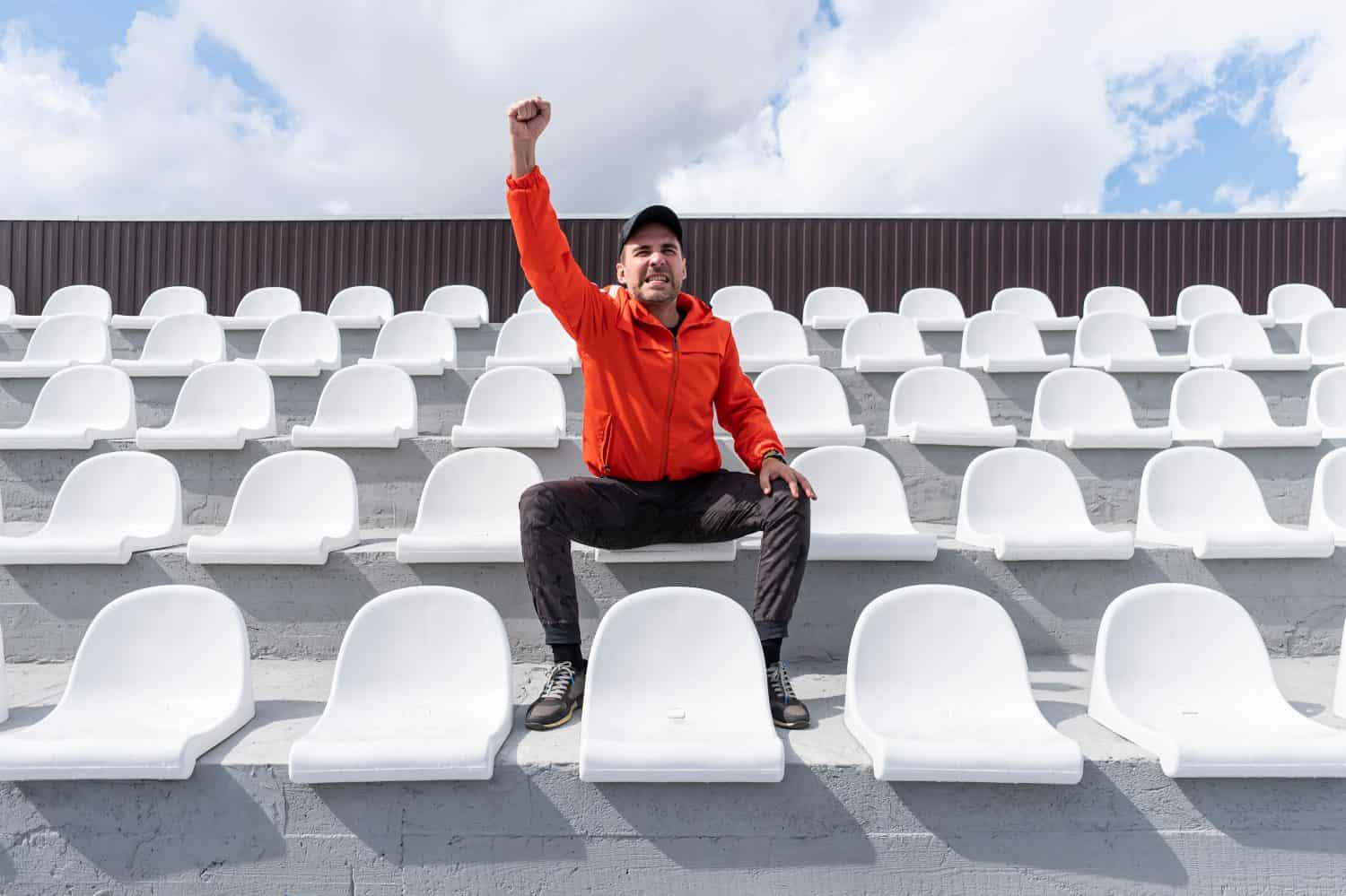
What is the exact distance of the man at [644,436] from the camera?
1.64 m

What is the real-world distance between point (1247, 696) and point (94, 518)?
2799 millimetres

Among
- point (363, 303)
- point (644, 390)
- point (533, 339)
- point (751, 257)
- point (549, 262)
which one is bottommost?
point (644, 390)

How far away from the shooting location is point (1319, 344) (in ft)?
11.8

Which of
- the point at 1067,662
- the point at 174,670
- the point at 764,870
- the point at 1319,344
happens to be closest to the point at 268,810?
the point at 174,670

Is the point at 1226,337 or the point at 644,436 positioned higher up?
the point at 1226,337

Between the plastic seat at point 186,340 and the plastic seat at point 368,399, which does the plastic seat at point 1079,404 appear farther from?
the plastic seat at point 186,340

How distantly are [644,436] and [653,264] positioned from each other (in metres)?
0.41

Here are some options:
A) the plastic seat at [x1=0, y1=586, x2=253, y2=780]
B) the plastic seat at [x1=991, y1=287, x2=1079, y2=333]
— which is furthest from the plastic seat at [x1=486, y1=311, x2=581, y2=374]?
the plastic seat at [x1=991, y1=287, x2=1079, y2=333]

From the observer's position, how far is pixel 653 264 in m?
1.89

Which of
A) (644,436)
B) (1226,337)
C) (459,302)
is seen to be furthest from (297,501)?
(1226,337)

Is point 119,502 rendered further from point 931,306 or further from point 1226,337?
point 1226,337

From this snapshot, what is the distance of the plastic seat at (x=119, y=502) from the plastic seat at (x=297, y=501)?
6.5 inches

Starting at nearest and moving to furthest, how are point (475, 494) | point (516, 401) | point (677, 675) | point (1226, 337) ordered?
1. point (677, 675)
2. point (475, 494)
3. point (516, 401)
4. point (1226, 337)

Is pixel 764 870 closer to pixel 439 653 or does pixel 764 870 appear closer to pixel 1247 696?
pixel 439 653
